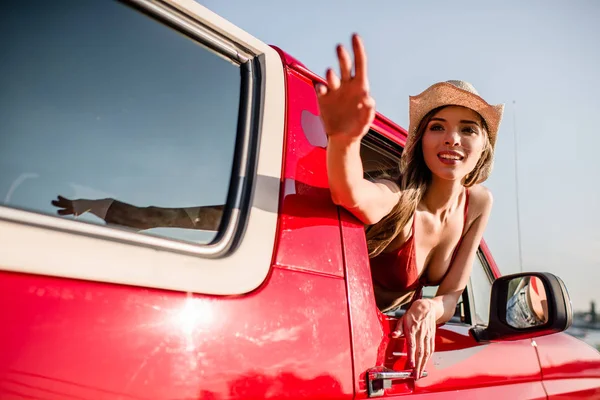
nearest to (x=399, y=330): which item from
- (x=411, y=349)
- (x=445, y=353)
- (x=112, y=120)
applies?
(x=411, y=349)

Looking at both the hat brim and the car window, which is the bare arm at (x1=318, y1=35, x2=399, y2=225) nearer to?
the hat brim

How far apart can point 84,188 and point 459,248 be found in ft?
5.13

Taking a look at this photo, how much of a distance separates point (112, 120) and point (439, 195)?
1353 mm

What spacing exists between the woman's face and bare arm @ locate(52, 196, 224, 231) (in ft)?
3.33

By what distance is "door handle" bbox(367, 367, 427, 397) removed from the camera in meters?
1.49

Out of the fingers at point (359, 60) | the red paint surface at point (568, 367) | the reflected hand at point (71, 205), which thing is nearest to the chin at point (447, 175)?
the fingers at point (359, 60)

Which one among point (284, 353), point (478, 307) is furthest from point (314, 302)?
point (478, 307)

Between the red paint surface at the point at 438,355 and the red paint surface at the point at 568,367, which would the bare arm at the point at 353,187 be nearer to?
the red paint surface at the point at 438,355

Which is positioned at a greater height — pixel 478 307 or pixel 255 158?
pixel 255 158

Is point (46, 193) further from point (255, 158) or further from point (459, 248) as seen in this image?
point (459, 248)

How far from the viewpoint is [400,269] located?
83.3 inches

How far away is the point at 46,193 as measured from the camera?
102cm

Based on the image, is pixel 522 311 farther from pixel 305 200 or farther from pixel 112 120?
pixel 112 120

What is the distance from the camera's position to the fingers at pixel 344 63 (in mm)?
1230
